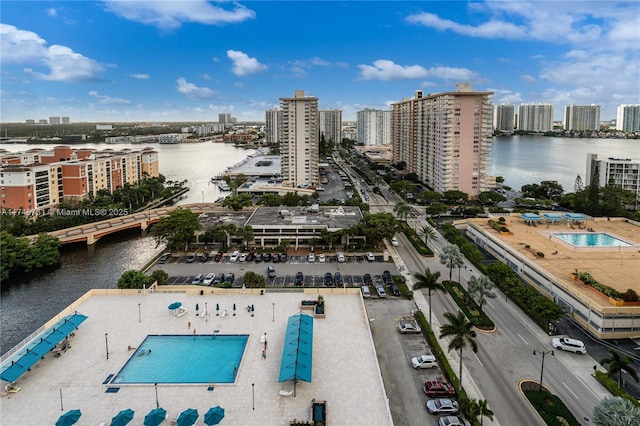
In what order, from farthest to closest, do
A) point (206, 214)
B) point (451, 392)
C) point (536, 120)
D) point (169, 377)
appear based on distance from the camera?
point (536, 120) → point (206, 214) → point (451, 392) → point (169, 377)

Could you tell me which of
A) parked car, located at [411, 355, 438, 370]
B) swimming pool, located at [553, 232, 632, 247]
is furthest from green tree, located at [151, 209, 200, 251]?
swimming pool, located at [553, 232, 632, 247]

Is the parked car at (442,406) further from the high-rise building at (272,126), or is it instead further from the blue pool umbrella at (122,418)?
the high-rise building at (272,126)

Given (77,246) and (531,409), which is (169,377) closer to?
(531,409)

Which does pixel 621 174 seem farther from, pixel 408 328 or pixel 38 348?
pixel 38 348

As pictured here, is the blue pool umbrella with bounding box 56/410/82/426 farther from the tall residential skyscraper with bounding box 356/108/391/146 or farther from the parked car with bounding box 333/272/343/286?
the tall residential skyscraper with bounding box 356/108/391/146

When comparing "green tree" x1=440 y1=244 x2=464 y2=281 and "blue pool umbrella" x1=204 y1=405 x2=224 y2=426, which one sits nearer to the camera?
"blue pool umbrella" x1=204 y1=405 x2=224 y2=426

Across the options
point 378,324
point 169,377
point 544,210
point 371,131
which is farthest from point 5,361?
point 371,131

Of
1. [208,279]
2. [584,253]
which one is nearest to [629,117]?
[584,253]
